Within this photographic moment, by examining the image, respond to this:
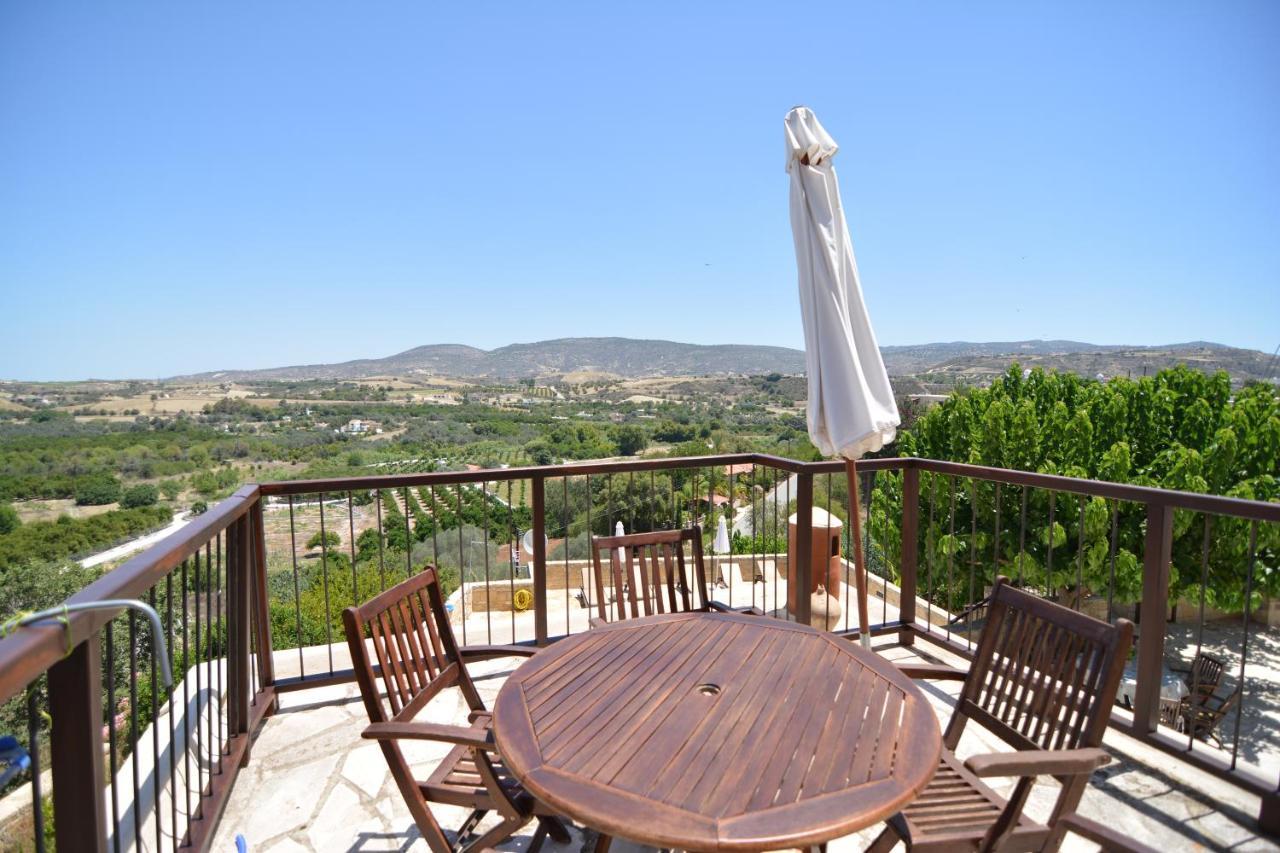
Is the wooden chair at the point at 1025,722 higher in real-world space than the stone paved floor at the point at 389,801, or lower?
higher

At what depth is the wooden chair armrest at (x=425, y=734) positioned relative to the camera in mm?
1528

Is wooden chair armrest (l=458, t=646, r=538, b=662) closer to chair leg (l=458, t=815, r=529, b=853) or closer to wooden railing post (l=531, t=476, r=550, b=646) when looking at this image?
chair leg (l=458, t=815, r=529, b=853)

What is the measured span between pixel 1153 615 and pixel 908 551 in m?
1.35

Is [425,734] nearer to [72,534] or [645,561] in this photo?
[645,561]

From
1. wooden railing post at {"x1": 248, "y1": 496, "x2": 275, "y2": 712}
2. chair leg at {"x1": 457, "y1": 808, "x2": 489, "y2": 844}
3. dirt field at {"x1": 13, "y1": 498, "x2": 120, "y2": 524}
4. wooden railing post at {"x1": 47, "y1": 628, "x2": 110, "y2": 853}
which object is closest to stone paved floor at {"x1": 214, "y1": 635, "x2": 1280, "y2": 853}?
chair leg at {"x1": 457, "y1": 808, "x2": 489, "y2": 844}

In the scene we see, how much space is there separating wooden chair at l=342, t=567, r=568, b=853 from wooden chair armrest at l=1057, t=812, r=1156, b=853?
1229mm

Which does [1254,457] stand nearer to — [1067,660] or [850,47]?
[850,47]

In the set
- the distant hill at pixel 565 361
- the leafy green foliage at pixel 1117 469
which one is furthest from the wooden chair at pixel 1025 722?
the distant hill at pixel 565 361

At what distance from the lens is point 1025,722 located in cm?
174

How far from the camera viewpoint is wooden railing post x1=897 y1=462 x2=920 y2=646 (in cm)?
369

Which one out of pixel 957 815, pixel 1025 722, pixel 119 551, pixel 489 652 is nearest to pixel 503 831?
pixel 489 652

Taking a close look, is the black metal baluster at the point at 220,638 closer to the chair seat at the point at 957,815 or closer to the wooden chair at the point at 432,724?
the wooden chair at the point at 432,724

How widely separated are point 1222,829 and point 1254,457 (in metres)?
13.3

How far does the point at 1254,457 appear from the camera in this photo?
11.4m
